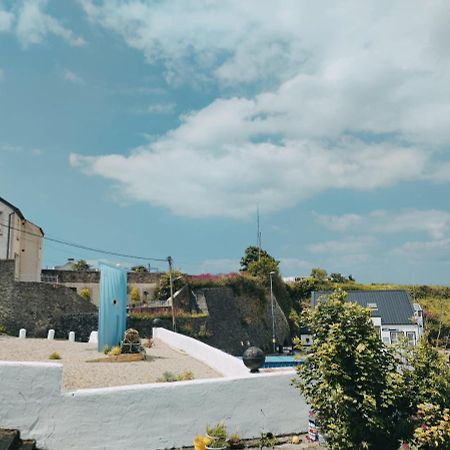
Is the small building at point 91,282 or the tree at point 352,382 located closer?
the tree at point 352,382

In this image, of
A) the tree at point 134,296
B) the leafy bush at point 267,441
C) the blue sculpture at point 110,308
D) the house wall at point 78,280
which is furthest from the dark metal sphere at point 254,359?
the tree at point 134,296

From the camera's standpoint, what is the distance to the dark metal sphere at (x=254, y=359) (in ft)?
29.3

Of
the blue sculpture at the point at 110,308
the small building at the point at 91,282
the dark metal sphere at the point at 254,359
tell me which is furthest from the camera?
the small building at the point at 91,282

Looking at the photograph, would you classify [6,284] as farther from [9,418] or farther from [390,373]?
[390,373]

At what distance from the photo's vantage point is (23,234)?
3681 centimetres

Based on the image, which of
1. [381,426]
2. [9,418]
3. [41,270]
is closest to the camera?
[381,426]

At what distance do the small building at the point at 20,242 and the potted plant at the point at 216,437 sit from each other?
27.8 m

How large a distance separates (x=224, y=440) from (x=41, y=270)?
118 feet

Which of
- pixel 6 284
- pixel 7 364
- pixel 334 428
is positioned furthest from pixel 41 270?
pixel 334 428

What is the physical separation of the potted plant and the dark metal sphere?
1578 mm

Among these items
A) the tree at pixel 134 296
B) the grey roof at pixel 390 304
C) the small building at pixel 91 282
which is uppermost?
the small building at pixel 91 282

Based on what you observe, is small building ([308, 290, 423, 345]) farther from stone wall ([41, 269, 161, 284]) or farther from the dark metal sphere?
the dark metal sphere

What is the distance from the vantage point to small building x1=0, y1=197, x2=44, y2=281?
32.9 meters

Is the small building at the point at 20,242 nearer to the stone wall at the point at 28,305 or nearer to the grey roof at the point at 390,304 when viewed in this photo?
the stone wall at the point at 28,305
